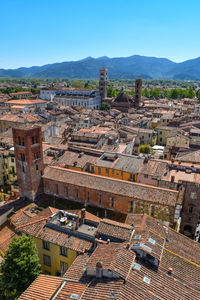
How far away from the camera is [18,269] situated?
78.1 ft

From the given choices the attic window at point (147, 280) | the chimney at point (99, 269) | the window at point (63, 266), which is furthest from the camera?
the window at point (63, 266)

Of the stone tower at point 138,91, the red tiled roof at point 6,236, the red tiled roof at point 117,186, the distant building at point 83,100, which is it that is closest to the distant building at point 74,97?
the distant building at point 83,100

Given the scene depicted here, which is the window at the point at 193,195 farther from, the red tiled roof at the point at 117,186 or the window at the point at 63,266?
the window at the point at 63,266

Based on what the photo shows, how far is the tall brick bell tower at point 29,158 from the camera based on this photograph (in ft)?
116

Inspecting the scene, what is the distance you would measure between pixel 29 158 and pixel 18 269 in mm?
16561

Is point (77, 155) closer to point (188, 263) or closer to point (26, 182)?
point (26, 182)

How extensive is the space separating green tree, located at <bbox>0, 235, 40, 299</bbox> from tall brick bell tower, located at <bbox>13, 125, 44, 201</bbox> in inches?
535

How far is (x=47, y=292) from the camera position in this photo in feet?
65.7

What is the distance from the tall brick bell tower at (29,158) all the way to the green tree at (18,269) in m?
13.6

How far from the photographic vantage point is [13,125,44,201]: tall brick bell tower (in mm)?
35244

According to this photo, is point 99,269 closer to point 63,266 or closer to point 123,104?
point 63,266

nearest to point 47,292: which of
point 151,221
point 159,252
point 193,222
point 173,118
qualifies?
point 159,252

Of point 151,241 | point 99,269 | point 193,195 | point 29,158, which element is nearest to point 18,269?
point 99,269

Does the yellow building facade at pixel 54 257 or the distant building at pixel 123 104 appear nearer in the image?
the yellow building facade at pixel 54 257
